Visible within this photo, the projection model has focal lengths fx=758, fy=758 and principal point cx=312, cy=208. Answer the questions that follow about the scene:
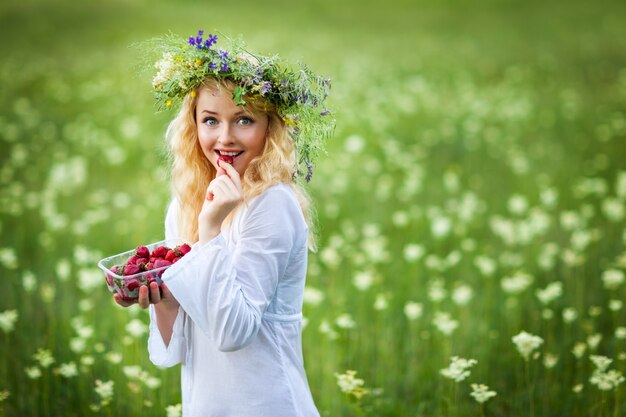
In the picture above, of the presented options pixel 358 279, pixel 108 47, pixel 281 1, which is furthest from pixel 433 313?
pixel 281 1

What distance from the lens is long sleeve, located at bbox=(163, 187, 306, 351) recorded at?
7.37 feet

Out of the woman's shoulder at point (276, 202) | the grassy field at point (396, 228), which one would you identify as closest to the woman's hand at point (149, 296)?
the woman's shoulder at point (276, 202)

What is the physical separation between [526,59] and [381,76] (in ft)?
9.65

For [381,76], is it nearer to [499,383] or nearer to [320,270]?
[320,270]

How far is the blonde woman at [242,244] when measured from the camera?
2277 millimetres

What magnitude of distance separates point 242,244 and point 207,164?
0.48 meters

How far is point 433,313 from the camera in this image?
455 cm

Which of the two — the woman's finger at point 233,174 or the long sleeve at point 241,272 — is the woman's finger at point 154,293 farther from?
the woman's finger at point 233,174

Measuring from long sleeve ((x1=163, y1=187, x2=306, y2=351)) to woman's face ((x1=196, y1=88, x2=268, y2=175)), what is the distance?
18 cm

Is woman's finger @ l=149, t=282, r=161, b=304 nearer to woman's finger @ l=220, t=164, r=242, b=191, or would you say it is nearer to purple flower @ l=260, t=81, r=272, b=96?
woman's finger @ l=220, t=164, r=242, b=191

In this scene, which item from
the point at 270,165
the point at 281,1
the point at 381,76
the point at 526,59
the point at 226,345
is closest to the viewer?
the point at 226,345

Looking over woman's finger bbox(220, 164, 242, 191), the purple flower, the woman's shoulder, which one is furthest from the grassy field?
the woman's shoulder

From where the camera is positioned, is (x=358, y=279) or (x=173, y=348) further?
(x=358, y=279)

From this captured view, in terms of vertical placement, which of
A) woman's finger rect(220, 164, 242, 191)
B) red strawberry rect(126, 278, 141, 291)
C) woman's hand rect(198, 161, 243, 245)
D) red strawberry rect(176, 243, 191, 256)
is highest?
woman's finger rect(220, 164, 242, 191)
